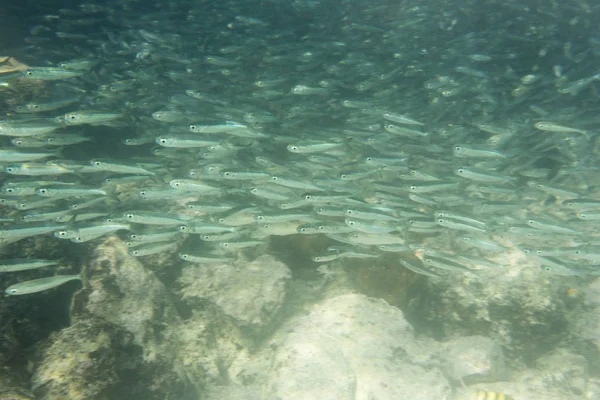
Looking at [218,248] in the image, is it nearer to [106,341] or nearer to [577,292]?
[106,341]

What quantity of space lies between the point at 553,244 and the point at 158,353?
30.2ft

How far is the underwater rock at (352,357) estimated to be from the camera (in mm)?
4961

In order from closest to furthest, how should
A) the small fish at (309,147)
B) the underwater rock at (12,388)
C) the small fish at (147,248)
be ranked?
the underwater rock at (12,388), the small fish at (147,248), the small fish at (309,147)

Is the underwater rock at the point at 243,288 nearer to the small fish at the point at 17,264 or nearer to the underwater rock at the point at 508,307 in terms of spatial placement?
the small fish at the point at 17,264

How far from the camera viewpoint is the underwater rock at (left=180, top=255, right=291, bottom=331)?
5.75 metres

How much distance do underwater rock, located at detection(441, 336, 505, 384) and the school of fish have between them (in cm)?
134

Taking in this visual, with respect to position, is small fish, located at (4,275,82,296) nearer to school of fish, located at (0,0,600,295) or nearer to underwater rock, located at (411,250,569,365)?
school of fish, located at (0,0,600,295)

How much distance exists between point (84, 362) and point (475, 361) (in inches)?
236

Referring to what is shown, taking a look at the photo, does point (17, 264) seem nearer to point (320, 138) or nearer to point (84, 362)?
point (84, 362)

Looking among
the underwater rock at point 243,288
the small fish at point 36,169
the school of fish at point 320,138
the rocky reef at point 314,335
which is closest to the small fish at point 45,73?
the school of fish at point 320,138

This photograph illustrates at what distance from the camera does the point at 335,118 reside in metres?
11.7

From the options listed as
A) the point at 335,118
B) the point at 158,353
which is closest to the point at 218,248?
the point at 158,353

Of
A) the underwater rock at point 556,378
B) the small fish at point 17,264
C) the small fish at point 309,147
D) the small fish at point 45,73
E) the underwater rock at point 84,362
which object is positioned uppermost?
the small fish at point 45,73

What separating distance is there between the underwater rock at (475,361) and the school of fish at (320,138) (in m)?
1.34
